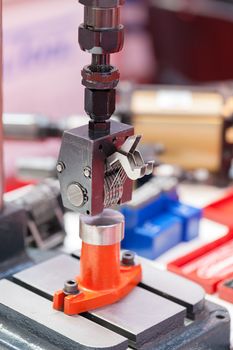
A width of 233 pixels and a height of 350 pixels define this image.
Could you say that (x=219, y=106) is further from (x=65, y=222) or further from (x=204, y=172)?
(x=65, y=222)

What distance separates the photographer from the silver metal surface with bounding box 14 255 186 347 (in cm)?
96

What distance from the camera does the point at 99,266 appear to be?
101 centimetres

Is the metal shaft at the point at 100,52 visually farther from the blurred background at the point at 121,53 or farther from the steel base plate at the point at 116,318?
the blurred background at the point at 121,53

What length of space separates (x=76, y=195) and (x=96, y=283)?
0.40 ft

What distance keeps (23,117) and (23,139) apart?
39 mm

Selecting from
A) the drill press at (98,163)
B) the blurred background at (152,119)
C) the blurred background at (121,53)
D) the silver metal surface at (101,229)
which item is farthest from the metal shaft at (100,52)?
the blurred background at (121,53)

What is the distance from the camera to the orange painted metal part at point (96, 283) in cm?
99

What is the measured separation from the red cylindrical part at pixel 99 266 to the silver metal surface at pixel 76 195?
0.07 meters

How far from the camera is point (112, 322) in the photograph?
3.18 ft

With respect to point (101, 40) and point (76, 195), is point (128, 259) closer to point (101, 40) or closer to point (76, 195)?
point (76, 195)

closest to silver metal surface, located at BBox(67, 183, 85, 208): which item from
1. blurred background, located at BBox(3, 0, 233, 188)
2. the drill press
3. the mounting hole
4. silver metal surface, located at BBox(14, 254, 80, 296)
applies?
the drill press

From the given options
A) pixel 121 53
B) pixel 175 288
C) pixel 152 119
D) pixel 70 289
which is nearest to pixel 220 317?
pixel 175 288

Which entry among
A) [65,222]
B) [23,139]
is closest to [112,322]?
[65,222]

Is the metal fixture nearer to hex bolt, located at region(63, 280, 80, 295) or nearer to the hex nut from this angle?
hex bolt, located at region(63, 280, 80, 295)
